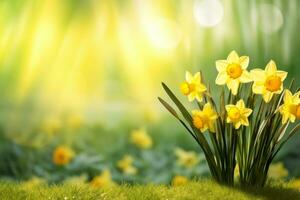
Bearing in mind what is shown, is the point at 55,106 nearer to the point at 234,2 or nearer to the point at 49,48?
the point at 49,48

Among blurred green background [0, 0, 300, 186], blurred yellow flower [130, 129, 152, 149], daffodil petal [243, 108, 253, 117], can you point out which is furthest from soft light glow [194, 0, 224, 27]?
daffodil petal [243, 108, 253, 117]

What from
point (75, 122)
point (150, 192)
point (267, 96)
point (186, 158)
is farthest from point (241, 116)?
point (75, 122)

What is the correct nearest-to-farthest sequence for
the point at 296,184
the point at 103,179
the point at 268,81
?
the point at 268,81
the point at 296,184
the point at 103,179

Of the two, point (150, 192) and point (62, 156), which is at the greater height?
point (62, 156)

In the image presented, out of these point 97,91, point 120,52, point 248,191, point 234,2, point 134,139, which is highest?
point 234,2

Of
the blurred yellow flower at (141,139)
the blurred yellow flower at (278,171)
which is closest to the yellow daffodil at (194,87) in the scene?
the blurred yellow flower at (141,139)

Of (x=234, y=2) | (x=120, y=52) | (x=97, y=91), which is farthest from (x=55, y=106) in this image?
(x=234, y=2)

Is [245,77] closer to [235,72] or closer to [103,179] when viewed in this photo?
[235,72]
